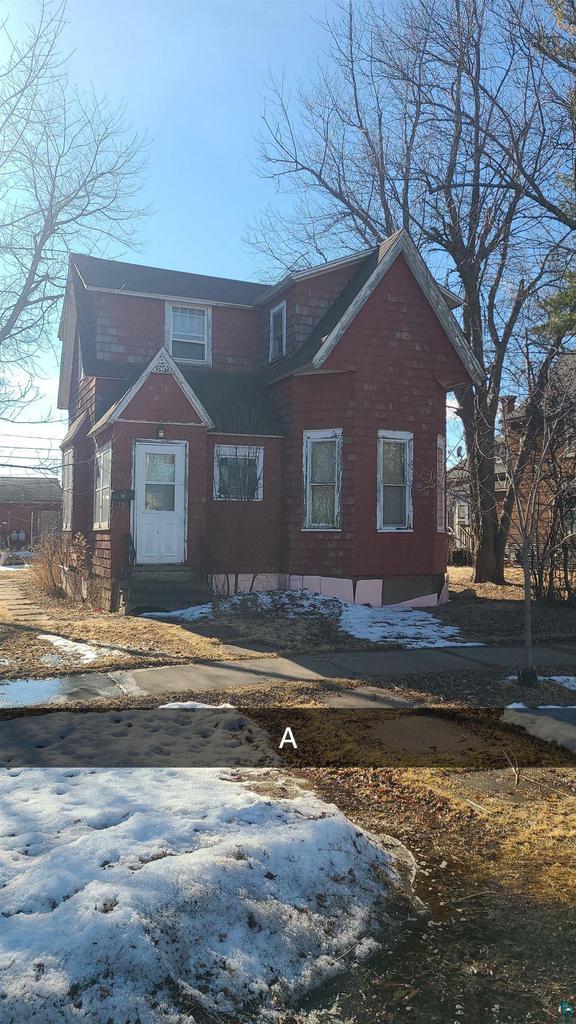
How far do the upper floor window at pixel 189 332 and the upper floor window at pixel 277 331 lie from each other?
1610mm

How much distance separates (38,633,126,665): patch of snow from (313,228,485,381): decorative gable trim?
273 inches

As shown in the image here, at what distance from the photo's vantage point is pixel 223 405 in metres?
15.8

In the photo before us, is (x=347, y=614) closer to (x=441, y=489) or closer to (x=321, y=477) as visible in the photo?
(x=321, y=477)

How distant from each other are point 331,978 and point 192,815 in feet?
3.94

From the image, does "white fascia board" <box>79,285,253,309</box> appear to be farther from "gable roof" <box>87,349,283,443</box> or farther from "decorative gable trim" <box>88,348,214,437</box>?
"decorative gable trim" <box>88,348,214,437</box>

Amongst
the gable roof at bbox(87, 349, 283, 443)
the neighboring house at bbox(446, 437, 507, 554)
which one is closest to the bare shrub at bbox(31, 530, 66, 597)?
the gable roof at bbox(87, 349, 283, 443)

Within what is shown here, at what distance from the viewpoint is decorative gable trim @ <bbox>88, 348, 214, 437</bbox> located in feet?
45.4

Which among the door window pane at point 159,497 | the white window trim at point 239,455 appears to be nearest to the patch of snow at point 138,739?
the door window pane at point 159,497

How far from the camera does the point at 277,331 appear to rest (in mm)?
17359

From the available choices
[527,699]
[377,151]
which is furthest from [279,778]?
[377,151]

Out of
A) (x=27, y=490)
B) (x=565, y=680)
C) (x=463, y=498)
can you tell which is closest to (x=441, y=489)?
(x=463, y=498)

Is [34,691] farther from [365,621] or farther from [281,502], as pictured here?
[281,502]

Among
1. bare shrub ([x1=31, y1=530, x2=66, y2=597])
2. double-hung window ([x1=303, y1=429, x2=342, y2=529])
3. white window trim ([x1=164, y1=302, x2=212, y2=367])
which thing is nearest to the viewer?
double-hung window ([x1=303, y1=429, x2=342, y2=529])

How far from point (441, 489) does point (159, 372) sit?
6.30 metres
